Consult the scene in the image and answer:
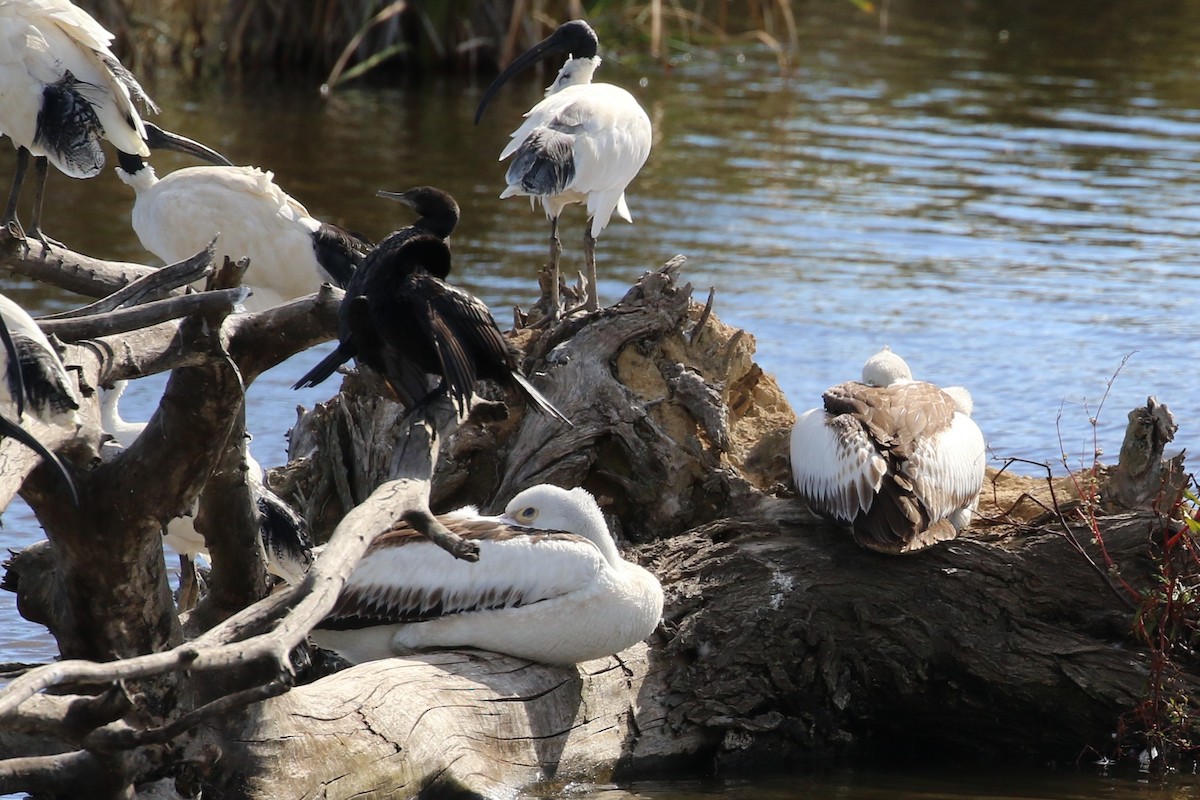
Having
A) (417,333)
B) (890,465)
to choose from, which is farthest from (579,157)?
(417,333)

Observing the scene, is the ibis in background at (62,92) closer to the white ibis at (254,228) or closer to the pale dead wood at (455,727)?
the white ibis at (254,228)

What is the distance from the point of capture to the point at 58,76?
21.5ft

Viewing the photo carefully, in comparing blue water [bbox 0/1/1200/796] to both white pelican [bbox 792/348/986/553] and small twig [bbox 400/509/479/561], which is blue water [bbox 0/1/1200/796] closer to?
white pelican [bbox 792/348/986/553]

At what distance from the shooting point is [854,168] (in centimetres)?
1620

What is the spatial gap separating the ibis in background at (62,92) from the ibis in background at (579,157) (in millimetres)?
1541

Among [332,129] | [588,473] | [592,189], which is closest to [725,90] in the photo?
[332,129]

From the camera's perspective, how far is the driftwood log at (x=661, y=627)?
4.33m

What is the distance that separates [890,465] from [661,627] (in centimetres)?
93

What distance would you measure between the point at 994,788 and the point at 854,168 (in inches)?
447

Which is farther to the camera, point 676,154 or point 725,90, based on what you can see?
point 725,90

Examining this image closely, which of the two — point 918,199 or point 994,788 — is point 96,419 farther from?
point 918,199

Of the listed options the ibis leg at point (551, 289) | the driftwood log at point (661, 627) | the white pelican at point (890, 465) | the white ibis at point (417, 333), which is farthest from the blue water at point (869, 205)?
the white ibis at point (417, 333)

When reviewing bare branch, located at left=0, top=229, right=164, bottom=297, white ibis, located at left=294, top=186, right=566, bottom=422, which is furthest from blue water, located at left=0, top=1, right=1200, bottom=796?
white ibis, located at left=294, top=186, right=566, bottom=422

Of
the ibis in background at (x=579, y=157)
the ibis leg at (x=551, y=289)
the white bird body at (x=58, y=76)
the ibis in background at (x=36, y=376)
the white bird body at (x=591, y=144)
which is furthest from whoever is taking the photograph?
the white bird body at (x=591, y=144)
